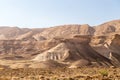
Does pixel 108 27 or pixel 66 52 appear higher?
pixel 108 27

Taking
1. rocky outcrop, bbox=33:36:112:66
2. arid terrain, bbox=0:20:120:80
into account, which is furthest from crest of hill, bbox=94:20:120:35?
rocky outcrop, bbox=33:36:112:66

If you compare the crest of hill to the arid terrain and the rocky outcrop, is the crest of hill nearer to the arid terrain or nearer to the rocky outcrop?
the arid terrain

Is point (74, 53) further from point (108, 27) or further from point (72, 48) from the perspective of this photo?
point (108, 27)

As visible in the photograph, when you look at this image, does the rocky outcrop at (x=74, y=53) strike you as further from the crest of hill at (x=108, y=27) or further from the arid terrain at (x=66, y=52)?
the crest of hill at (x=108, y=27)

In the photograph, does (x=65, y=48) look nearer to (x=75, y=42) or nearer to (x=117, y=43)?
(x=75, y=42)

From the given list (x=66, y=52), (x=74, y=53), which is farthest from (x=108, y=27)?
(x=66, y=52)

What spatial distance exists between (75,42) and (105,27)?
273 ft

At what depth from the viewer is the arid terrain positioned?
1531 inches

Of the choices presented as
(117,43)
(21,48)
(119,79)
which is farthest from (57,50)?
(119,79)

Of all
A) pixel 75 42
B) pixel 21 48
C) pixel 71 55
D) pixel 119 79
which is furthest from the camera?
pixel 21 48

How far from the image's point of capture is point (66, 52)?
250 feet

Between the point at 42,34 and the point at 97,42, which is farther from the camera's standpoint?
the point at 42,34

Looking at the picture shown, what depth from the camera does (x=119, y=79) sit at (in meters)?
17.2

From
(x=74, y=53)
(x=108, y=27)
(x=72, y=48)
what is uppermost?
(x=108, y=27)
